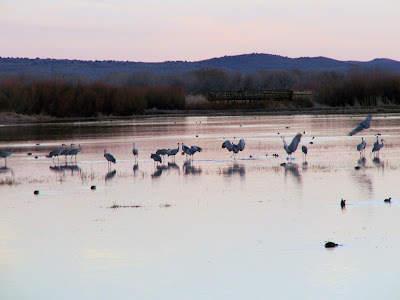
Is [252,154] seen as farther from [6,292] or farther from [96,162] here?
[6,292]

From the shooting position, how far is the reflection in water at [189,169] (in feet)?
61.4

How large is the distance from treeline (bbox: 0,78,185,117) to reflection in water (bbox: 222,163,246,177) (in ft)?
121

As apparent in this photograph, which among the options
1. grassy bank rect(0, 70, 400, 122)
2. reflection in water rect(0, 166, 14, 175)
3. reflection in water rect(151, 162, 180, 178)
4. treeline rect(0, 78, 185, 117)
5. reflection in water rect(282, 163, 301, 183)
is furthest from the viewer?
grassy bank rect(0, 70, 400, 122)

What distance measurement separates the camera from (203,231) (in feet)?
36.0

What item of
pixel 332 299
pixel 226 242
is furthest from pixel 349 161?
pixel 332 299

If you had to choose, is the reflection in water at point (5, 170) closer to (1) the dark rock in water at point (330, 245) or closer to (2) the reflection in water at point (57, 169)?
(2) the reflection in water at point (57, 169)

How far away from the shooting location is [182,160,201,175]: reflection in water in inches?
737

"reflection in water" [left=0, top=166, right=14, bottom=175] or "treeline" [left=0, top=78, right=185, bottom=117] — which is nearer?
"reflection in water" [left=0, top=166, right=14, bottom=175]

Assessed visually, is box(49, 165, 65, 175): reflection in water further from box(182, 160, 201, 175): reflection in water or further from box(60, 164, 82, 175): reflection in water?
box(182, 160, 201, 175): reflection in water

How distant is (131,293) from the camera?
809 cm

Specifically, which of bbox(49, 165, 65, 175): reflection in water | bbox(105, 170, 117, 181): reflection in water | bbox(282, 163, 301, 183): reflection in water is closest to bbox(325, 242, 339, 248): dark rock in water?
bbox(282, 163, 301, 183): reflection in water

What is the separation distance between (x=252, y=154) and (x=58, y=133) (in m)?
18.4

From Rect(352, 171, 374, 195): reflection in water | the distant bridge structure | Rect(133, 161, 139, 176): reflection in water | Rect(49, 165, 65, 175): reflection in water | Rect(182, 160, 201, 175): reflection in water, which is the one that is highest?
the distant bridge structure

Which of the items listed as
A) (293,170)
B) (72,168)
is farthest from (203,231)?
(72,168)
